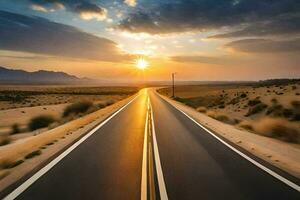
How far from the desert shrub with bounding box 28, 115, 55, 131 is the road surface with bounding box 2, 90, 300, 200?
12742 mm

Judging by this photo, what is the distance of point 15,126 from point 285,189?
67.9 feet

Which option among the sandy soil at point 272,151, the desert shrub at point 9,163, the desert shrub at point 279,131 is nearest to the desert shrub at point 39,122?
the sandy soil at point 272,151

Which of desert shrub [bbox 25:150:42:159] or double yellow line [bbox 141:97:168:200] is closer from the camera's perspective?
double yellow line [bbox 141:97:168:200]

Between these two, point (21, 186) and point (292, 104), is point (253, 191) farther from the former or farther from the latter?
point (292, 104)

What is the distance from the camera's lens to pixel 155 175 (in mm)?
8484

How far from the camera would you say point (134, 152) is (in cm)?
1180

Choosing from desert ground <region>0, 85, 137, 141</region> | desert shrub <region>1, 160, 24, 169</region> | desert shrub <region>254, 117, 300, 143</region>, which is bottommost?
desert ground <region>0, 85, 137, 141</region>

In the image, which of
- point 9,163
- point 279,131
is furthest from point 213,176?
point 279,131

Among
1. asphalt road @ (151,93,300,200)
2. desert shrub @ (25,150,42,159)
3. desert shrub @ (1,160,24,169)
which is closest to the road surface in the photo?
asphalt road @ (151,93,300,200)

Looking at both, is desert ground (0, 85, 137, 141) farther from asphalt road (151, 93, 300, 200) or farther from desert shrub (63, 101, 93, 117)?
asphalt road (151, 93, 300, 200)

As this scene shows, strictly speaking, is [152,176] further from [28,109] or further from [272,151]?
[28,109]

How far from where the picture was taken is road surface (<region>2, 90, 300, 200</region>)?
687 centimetres

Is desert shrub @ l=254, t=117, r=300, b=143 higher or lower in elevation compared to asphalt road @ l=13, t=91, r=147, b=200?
lower

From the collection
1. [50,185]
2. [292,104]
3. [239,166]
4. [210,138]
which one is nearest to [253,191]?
[239,166]
